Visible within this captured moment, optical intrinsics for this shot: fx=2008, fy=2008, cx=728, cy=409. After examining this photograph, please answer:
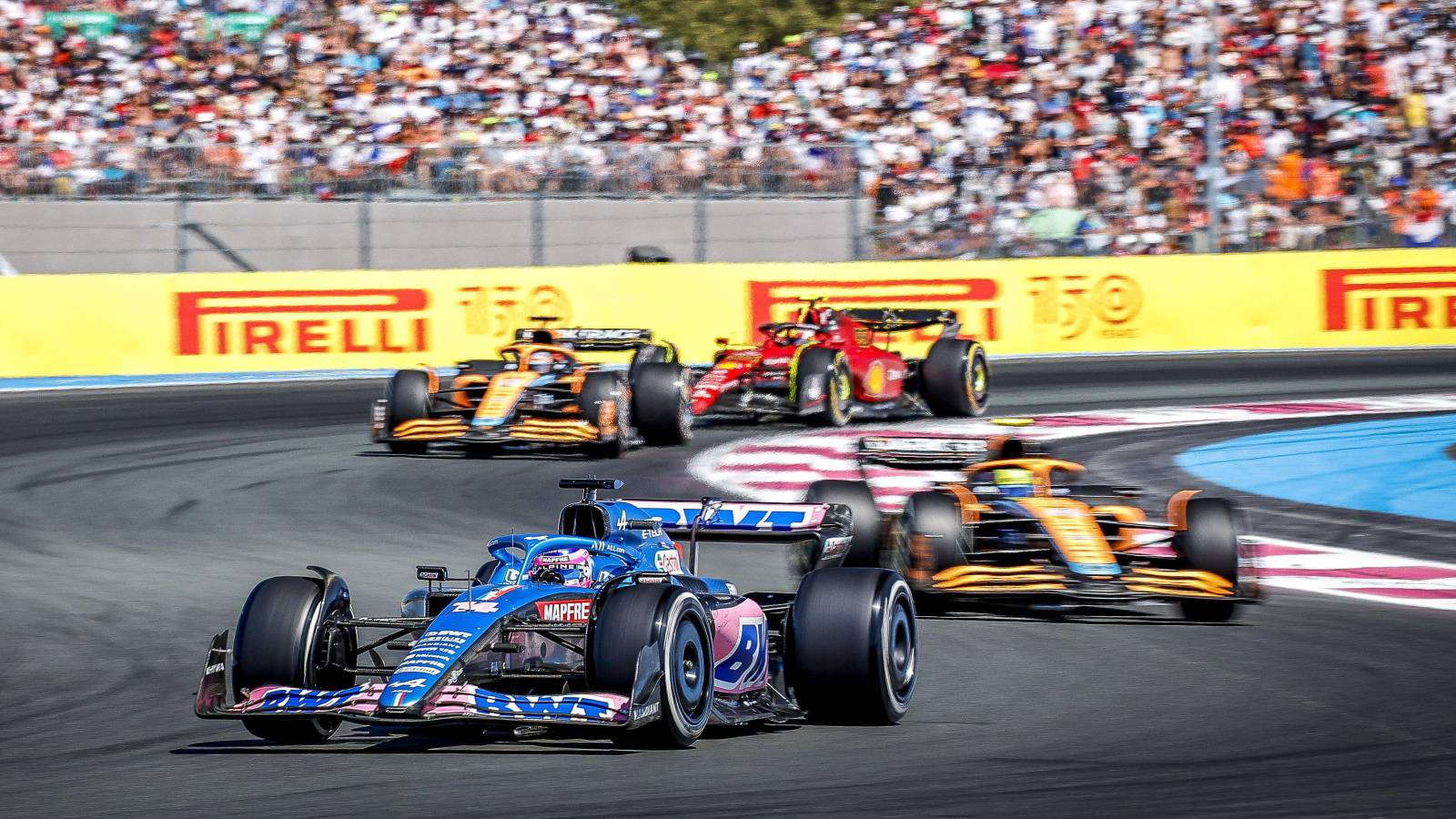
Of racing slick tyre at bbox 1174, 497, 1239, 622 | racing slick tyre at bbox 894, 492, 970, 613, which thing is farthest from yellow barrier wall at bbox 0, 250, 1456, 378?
racing slick tyre at bbox 1174, 497, 1239, 622

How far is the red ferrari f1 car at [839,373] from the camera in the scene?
63.9ft

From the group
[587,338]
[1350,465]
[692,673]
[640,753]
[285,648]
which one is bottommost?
[640,753]

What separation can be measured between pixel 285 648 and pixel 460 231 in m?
20.2

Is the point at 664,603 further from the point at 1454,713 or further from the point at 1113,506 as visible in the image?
→ the point at 1113,506

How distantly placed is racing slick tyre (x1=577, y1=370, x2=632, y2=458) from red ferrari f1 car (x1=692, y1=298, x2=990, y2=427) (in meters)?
1.78

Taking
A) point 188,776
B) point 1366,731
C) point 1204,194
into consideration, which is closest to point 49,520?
point 188,776

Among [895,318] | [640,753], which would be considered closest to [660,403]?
[895,318]

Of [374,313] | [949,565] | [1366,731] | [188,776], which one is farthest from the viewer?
[374,313]

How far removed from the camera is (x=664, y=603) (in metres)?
6.88

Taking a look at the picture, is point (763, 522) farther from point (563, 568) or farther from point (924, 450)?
point (924, 450)

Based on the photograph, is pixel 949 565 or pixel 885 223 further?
pixel 885 223

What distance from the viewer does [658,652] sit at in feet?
22.3

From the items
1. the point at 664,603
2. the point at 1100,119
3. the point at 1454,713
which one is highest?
the point at 1100,119

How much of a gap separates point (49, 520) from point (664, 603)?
890cm
